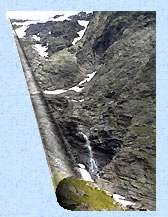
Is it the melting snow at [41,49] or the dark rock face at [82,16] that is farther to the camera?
the dark rock face at [82,16]

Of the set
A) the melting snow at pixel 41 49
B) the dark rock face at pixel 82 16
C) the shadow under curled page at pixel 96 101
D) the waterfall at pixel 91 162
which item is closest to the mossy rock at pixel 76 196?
the shadow under curled page at pixel 96 101

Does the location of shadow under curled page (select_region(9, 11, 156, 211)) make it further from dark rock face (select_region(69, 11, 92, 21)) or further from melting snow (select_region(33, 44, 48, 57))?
dark rock face (select_region(69, 11, 92, 21))

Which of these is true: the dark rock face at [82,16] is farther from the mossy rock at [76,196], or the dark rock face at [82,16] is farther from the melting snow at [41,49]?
the mossy rock at [76,196]

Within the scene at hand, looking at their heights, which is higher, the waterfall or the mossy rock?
the mossy rock

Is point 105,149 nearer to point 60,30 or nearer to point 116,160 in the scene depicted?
point 116,160

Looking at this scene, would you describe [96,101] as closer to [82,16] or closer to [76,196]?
[82,16]

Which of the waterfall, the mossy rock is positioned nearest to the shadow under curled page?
the mossy rock

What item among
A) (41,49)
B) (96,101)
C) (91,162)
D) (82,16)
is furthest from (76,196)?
(82,16)

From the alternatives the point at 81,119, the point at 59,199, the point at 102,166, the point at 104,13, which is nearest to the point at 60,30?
the point at 104,13
